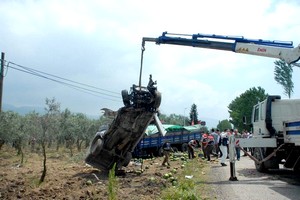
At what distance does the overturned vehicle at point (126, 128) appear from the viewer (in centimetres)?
1211

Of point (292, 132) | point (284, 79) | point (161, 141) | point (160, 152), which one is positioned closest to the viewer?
point (292, 132)

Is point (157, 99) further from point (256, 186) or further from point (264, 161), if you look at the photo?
point (264, 161)

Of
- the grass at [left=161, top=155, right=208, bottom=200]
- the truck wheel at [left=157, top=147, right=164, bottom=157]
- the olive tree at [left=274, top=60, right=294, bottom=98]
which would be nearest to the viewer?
the grass at [left=161, top=155, right=208, bottom=200]

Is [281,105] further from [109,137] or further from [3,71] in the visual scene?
[3,71]

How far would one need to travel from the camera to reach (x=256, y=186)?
1043cm

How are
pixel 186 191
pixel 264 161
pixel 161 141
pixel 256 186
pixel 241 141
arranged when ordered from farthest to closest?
1. pixel 161 141
2. pixel 264 161
3. pixel 241 141
4. pixel 256 186
5. pixel 186 191

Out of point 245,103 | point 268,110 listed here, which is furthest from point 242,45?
point 245,103

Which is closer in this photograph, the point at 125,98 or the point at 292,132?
the point at 292,132

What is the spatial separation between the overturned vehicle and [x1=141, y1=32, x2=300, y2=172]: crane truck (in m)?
2.34

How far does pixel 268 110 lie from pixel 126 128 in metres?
5.43

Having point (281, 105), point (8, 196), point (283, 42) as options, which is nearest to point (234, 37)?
point (283, 42)

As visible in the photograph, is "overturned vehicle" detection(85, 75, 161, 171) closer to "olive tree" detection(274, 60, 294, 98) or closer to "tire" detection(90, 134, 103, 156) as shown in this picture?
"tire" detection(90, 134, 103, 156)

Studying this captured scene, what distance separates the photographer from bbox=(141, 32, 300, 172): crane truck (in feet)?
39.0

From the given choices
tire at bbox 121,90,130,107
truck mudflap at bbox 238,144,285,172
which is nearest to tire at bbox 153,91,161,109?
tire at bbox 121,90,130,107
